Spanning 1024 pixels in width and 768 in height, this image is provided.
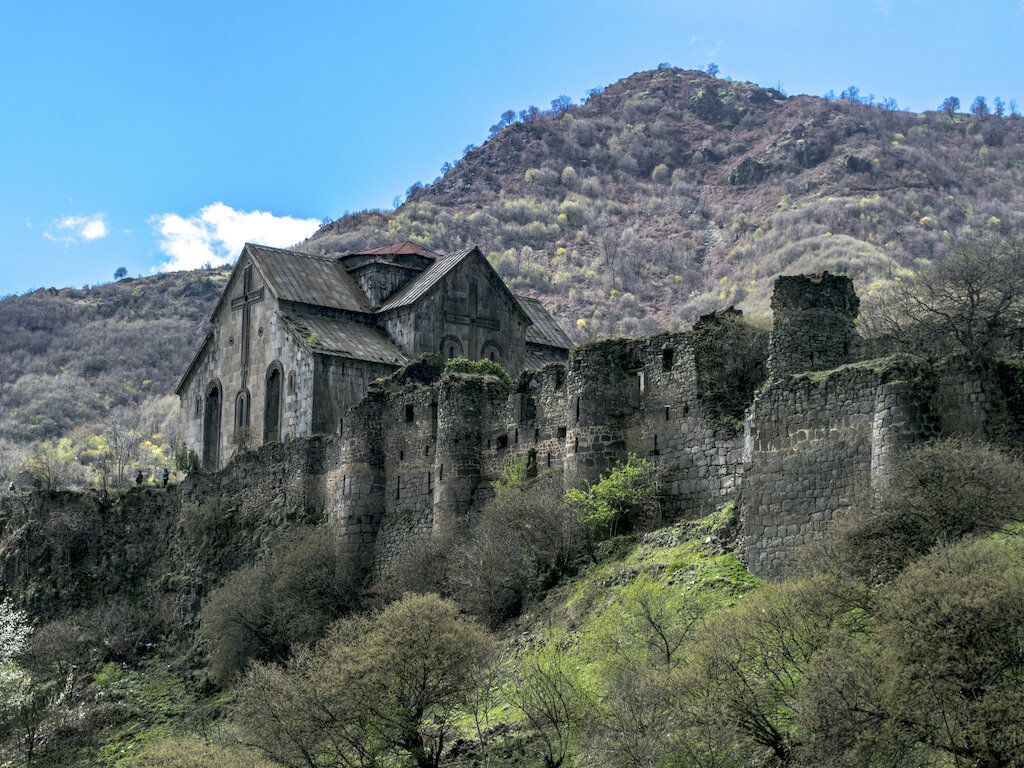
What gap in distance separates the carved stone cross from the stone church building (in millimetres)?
50

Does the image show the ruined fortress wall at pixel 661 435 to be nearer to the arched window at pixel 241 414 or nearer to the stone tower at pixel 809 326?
the stone tower at pixel 809 326

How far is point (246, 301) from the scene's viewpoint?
4703cm

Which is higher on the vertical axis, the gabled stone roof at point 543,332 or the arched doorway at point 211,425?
the gabled stone roof at point 543,332

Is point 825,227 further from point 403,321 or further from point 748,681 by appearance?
point 748,681

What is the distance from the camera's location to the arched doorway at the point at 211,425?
4759 cm

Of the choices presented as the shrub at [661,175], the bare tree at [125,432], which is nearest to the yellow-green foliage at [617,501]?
the bare tree at [125,432]

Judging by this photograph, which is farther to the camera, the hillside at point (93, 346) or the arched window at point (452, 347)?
the hillside at point (93, 346)

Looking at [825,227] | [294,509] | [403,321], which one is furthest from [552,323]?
[825,227]

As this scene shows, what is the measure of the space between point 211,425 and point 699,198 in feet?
294

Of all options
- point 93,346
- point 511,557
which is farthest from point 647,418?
point 93,346

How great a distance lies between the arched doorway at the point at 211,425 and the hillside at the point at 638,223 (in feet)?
122

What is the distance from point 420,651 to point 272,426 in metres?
23.9

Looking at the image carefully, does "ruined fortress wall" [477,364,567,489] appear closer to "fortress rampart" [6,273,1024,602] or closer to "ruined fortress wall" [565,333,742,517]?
"fortress rampart" [6,273,1024,602]

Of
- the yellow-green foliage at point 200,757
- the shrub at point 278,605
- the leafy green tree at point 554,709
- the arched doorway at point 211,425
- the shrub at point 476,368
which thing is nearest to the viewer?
the leafy green tree at point 554,709
